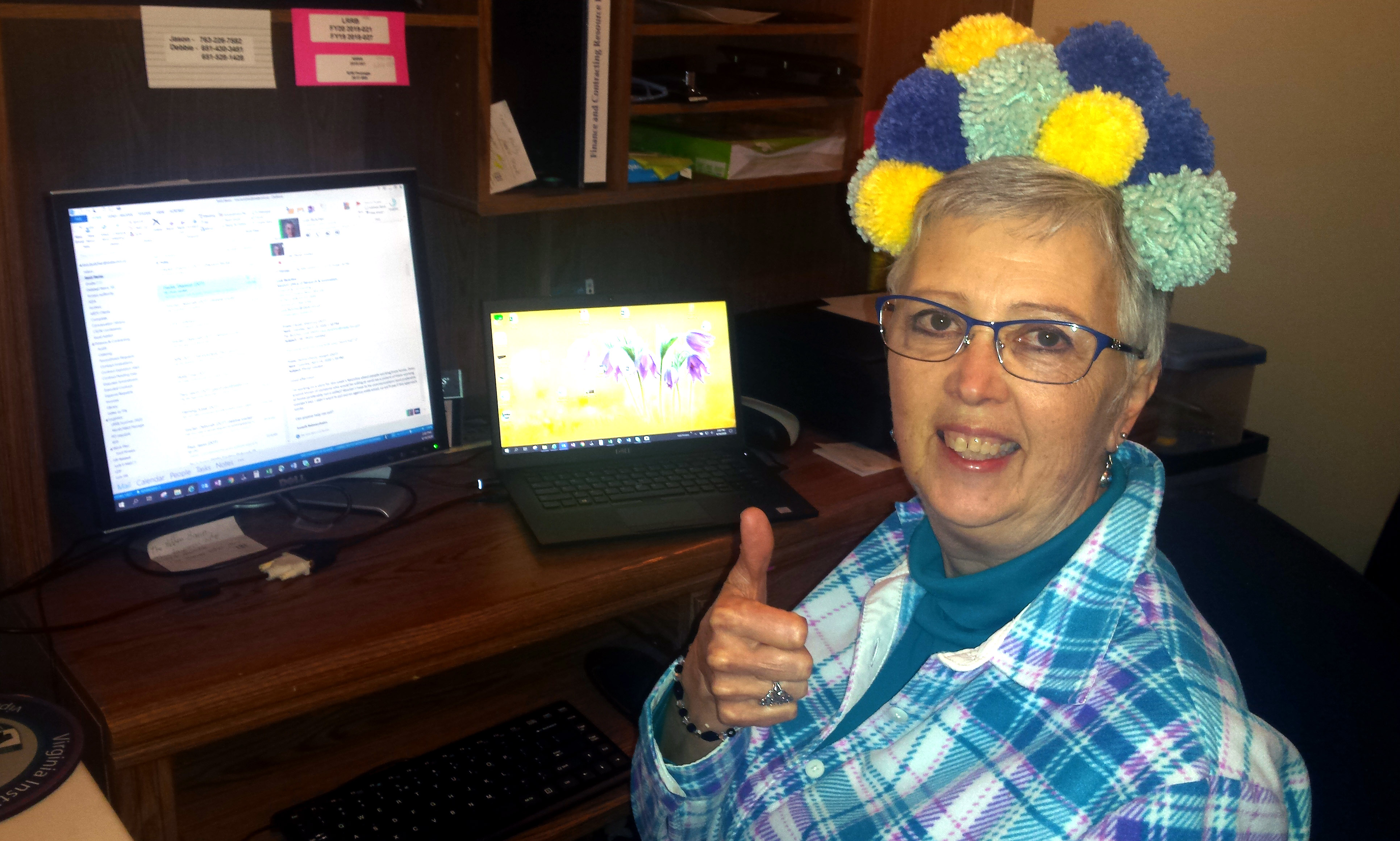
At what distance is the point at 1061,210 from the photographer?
1.00 meters

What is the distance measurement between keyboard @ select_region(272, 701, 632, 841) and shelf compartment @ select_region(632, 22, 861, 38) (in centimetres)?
99

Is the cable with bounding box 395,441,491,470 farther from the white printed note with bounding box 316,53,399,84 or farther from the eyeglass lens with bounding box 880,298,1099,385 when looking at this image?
the eyeglass lens with bounding box 880,298,1099,385

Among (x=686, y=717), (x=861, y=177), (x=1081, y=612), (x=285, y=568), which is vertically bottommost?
(x=686, y=717)

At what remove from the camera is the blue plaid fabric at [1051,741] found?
85 cm

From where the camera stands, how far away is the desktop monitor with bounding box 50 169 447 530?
1242 mm

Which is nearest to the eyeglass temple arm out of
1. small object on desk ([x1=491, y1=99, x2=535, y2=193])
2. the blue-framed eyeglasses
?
the blue-framed eyeglasses

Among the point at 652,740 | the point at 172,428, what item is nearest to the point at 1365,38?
the point at 652,740

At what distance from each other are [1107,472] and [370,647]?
794mm

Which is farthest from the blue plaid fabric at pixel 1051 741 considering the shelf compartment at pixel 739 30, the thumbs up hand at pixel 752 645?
the shelf compartment at pixel 739 30

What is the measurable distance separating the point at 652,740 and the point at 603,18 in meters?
0.99

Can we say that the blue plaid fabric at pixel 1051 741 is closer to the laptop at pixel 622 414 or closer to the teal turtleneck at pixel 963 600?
the teal turtleneck at pixel 963 600

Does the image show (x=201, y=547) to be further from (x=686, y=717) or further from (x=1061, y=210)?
(x=1061, y=210)

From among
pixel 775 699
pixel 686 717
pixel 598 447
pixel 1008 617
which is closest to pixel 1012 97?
pixel 1008 617

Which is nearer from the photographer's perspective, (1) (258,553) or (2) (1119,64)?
(2) (1119,64)
